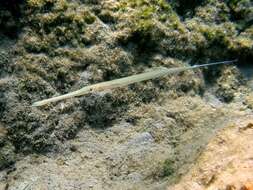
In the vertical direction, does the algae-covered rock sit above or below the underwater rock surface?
below

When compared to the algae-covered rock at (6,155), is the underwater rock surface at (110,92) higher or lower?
higher

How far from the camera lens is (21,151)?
4.40m

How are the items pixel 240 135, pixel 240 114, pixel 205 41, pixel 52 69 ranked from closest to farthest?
1. pixel 240 135
2. pixel 52 69
3. pixel 240 114
4. pixel 205 41

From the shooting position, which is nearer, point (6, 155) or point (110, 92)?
point (6, 155)

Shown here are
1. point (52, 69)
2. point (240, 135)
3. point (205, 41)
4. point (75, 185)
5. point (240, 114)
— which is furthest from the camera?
point (205, 41)

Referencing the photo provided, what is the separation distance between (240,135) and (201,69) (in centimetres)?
180

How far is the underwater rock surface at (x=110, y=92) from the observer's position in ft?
14.5

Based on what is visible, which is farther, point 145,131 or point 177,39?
point 177,39

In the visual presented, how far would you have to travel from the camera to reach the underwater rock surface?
4426 millimetres

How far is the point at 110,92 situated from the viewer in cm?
476

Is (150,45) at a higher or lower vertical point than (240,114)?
higher

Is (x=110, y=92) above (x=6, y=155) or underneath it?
above

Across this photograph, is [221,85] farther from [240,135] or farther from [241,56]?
[240,135]

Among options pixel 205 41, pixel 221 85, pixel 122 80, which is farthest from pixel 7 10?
pixel 221 85
